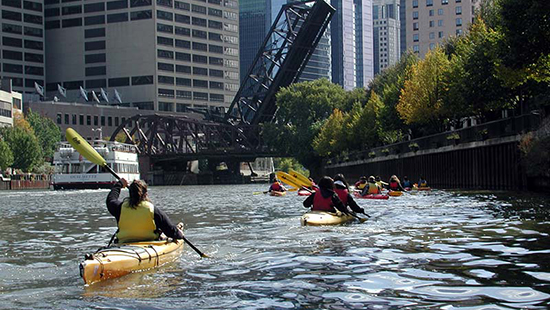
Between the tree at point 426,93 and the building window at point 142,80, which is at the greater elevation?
the building window at point 142,80

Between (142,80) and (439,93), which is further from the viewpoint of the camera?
(142,80)

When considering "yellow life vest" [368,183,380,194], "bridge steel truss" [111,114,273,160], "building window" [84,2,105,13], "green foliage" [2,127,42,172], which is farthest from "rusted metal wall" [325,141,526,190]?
"building window" [84,2,105,13]

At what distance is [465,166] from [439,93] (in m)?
13.4

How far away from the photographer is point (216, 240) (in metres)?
19.1

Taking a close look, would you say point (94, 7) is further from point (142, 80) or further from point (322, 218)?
point (322, 218)

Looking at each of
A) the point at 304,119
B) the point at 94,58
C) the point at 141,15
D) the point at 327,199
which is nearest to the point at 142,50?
the point at 141,15

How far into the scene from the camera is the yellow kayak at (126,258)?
12.1 metres

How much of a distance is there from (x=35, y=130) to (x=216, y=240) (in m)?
118

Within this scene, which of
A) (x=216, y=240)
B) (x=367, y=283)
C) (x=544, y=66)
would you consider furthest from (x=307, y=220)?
(x=544, y=66)

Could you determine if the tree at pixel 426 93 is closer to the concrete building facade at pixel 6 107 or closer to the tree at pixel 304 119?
the tree at pixel 304 119

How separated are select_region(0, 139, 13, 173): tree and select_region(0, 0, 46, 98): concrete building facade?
217ft

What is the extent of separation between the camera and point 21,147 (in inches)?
4252

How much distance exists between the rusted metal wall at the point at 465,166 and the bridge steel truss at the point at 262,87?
63.7 ft

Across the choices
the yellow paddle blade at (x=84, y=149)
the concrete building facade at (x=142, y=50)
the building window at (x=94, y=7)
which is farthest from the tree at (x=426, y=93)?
the building window at (x=94, y=7)
